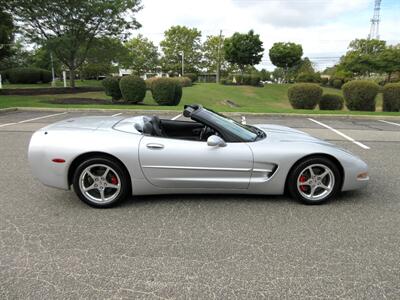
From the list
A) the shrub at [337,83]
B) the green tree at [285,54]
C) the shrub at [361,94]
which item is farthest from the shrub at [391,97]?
the green tree at [285,54]

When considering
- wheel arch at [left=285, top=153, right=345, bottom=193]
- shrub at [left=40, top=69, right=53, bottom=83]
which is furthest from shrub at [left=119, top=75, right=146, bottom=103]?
shrub at [left=40, top=69, right=53, bottom=83]

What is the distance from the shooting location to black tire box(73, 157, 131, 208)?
359 centimetres

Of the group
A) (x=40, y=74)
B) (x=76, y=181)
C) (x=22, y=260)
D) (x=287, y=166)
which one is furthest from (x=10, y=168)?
(x=40, y=74)

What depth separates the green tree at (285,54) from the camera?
53.0m

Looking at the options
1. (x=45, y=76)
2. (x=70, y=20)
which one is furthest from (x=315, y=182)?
(x=45, y=76)

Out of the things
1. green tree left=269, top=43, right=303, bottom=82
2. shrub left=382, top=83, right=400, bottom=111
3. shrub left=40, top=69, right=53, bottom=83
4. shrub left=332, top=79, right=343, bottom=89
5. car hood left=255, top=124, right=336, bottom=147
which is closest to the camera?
car hood left=255, top=124, right=336, bottom=147

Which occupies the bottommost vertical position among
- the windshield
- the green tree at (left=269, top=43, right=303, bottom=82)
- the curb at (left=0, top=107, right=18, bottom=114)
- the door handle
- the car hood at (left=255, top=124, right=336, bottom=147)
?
the curb at (left=0, top=107, right=18, bottom=114)

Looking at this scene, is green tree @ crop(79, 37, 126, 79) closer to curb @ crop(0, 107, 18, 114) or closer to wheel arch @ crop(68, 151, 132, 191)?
curb @ crop(0, 107, 18, 114)

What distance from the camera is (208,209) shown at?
366cm

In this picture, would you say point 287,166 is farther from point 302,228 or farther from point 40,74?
point 40,74

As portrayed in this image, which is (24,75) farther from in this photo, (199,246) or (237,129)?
(199,246)

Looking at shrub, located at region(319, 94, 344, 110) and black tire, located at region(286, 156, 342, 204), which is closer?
black tire, located at region(286, 156, 342, 204)

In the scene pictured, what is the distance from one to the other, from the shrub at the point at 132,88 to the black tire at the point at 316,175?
47.1 feet

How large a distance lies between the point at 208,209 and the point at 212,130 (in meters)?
0.97
